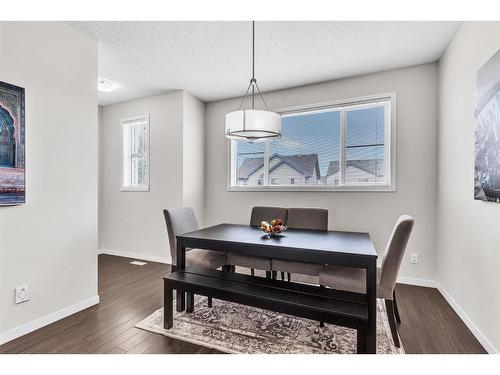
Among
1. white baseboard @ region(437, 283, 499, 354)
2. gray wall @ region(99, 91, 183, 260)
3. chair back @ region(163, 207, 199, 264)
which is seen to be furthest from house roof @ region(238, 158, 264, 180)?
white baseboard @ region(437, 283, 499, 354)

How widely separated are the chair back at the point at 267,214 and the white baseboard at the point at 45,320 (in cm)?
179

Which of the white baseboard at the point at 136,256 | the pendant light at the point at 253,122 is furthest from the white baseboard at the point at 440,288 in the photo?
the pendant light at the point at 253,122

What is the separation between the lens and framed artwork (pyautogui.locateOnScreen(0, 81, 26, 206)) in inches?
71.8

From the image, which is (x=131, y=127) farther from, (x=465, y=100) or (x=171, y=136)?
(x=465, y=100)

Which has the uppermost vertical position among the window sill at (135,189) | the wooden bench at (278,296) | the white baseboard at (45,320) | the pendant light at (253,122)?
the pendant light at (253,122)

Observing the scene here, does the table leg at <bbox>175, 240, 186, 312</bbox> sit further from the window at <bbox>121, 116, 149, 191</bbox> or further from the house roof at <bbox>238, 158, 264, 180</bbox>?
the window at <bbox>121, 116, 149, 191</bbox>

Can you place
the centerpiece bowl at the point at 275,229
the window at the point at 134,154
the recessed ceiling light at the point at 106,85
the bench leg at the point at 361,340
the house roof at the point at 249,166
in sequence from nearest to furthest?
the bench leg at the point at 361,340 < the centerpiece bowl at the point at 275,229 < the recessed ceiling light at the point at 106,85 < the house roof at the point at 249,166 < the window at the point at 134,154

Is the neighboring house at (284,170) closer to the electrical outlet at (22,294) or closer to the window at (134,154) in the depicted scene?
the window at (134,154)

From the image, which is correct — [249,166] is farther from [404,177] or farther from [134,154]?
[404,177]

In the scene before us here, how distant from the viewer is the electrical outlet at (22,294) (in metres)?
1.92

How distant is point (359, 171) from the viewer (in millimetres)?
3311

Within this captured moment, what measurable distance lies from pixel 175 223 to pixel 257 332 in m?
1.22

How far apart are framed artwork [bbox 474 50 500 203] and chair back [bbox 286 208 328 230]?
1287mm
